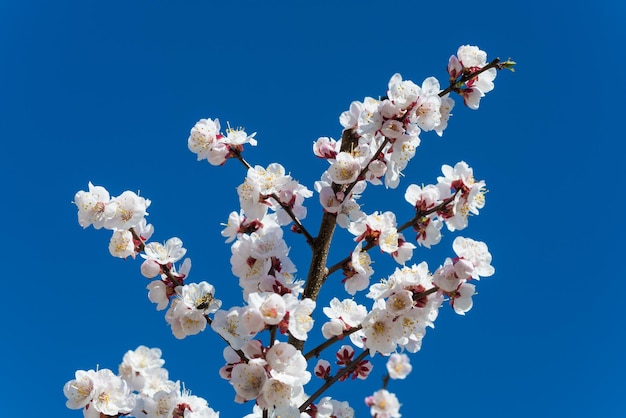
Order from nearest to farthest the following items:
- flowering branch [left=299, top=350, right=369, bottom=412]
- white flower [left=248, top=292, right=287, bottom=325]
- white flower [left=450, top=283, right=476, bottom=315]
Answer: white flower [left=248, top=292, right=287, bottom=325], white flower [left=450, top=283, right=476, bottom=315], flowering branch [left=299, top=350, right=369, bottom=412]

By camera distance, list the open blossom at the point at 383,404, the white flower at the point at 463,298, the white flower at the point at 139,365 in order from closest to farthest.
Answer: the white flower at the point at 463,298
the white flower at the point at 139,365
the open blossom at the point at 383,404

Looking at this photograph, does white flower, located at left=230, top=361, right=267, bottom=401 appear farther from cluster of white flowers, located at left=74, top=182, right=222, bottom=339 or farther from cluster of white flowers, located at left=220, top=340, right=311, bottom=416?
cluster of white flowers, located at left=74, top=182, right=222, bottom=339

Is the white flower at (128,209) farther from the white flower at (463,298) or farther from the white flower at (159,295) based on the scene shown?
the white flower at (463,298)

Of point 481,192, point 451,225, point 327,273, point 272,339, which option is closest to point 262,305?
point 272,339

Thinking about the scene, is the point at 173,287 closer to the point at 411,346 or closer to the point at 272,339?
the point at 272,339

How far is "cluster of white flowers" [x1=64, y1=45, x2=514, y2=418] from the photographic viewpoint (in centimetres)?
273

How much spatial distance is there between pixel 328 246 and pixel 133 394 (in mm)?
1295

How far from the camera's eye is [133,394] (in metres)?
2.89

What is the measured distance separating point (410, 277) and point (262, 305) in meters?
0.81

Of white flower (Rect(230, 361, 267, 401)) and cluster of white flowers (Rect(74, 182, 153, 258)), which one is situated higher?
cluster of white flowers (Rect(74, 182, 153, 258))

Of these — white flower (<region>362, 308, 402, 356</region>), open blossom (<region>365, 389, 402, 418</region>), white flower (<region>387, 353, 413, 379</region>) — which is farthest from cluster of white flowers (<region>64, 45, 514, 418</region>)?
white flower (<region>387, 353, 413, 379</region>)

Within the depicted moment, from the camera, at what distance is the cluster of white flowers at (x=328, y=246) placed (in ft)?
8.95

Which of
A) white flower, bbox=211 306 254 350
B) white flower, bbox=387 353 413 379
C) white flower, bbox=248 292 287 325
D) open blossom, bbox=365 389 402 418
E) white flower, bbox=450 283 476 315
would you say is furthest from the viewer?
white flower, bbox=387 353 413 379

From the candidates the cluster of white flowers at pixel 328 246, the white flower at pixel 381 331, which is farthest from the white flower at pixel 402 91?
the white flower at pixel 381 331
